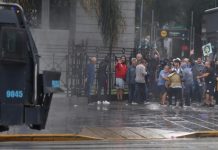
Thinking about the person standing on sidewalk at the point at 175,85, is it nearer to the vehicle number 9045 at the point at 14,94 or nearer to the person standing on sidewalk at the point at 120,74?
the person standing on sidewalk at the point at 120,74

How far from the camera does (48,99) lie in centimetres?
1070

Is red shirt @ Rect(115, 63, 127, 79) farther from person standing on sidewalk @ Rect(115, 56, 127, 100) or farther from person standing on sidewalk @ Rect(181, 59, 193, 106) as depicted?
person standing on sidewalk @ Rect(181, 59, 193, 106)

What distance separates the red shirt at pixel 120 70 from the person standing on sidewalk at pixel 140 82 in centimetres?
106

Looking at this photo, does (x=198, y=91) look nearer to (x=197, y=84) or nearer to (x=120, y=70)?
(x=197, y=84)

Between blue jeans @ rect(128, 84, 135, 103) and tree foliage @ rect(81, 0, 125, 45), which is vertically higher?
tree foliage @ rect(81, 0, 125, 45)

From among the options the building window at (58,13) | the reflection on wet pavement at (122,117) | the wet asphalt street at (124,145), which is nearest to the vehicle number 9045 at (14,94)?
the wet asphalt street at (124,145)

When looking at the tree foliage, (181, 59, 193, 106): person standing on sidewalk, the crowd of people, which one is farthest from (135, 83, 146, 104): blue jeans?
the tree foliage

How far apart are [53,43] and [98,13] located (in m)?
3.72

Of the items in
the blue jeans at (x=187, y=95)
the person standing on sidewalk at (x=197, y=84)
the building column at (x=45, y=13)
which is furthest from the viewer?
the building column at (x=45, y=13)

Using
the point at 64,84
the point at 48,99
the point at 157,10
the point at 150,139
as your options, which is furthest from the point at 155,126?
the point at 157,10

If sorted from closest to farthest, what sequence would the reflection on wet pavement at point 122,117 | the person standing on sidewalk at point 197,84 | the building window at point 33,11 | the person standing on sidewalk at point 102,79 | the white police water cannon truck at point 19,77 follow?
the white police water cannon truck at point 19,77 < the reflection on wet pavement at point 122,117 < the person standing on sidewalk at point 102,79 < the building window at point 33,11 < the person standing on sidewalk at point 197,84

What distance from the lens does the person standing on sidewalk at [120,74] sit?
2630cm

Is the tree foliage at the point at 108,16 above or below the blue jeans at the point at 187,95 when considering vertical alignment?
above

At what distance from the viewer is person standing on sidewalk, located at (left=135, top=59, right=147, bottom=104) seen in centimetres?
2489
